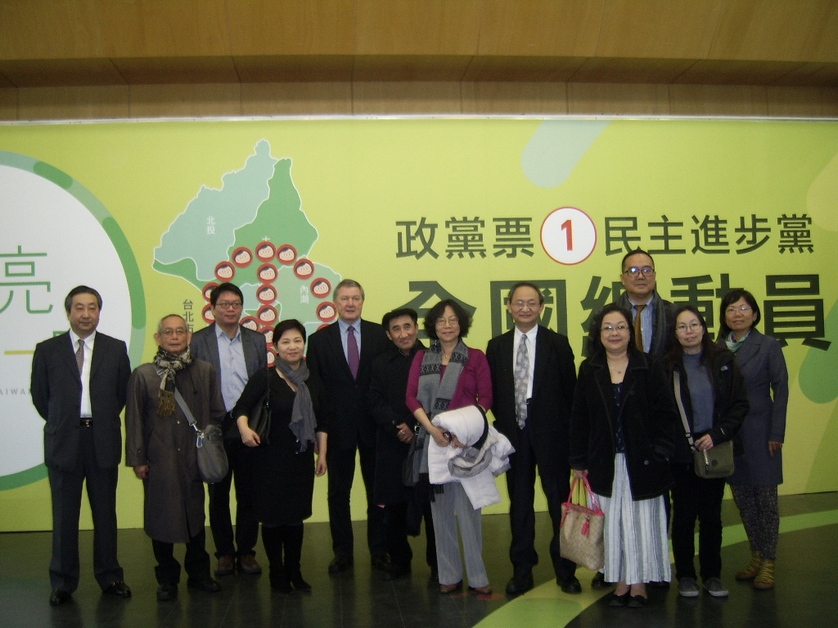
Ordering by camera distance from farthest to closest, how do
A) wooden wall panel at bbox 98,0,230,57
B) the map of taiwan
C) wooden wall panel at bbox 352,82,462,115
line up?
wooden wall panel at bbox 352,82,462,115 < the map of taiwan < wooden wall panel at bbox 98,0,230,57

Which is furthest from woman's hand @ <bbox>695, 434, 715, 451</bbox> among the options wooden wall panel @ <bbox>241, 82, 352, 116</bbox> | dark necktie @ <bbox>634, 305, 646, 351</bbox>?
wooden wall panel @ <bbox>241, 82, 352, 116</bbox>

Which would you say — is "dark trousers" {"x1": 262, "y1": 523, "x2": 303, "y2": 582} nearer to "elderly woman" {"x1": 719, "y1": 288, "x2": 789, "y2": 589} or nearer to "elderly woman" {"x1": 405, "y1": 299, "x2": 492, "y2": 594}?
"elderly woman" {"x1": 405, "y1": 299, "x2": 492, "y2": 594}

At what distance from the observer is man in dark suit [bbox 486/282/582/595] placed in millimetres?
3848

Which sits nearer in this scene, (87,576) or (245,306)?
(87,576)

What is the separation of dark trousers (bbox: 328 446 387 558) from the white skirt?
1376 millimetres

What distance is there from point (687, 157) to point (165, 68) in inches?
150

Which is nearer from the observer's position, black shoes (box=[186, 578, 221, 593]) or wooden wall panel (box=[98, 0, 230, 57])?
black shoes (box=[186, 578, 221, 593])

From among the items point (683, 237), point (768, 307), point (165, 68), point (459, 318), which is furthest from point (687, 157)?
point (165, 68)

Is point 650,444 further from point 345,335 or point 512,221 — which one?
point 512,221

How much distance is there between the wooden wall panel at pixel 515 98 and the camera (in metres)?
6.00

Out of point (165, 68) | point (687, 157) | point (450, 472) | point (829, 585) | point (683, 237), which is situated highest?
point (165, 68)

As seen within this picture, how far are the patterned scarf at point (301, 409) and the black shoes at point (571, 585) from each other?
1392 millimetres

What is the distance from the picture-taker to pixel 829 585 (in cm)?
388

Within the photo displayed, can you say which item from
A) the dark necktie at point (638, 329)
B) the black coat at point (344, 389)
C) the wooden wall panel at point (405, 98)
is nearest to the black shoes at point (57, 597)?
the black coat at point (344, 389)
